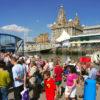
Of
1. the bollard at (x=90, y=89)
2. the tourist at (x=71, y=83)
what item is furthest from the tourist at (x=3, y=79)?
the bollard at (x=90, y=89)

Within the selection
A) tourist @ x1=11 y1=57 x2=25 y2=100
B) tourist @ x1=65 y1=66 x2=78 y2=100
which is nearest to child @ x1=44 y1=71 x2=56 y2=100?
tourist @ x1=65 y1=66 x2=78 y2=100

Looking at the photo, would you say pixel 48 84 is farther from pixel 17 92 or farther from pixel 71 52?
pixel 71 52

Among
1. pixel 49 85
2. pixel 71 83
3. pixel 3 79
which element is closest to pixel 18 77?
pixel 3 79

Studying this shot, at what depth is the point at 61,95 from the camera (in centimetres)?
1316

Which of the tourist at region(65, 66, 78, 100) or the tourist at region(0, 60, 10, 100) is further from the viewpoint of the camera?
the tourist at region(65, 66, 78, 100)

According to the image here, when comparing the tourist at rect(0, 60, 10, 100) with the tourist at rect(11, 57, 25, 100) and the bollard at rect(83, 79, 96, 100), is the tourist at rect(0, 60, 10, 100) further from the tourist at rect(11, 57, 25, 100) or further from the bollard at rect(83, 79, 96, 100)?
the bollard at rect(83, 79, 96, 100)

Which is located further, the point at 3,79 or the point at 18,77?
the point at 18,77

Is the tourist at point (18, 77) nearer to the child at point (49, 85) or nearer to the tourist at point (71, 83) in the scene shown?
the child at point (49, 85)

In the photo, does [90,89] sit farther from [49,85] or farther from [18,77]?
[18,77]

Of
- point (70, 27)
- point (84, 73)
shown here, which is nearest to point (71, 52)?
point (70, 27)

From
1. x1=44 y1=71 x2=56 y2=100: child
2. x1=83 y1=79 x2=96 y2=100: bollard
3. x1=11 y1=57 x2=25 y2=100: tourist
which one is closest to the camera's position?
x1=11 y1=57 x2=25 y2=100: tourist

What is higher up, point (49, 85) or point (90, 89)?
point (49, 85)

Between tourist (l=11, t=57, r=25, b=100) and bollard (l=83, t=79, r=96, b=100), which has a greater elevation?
tourist (l=11, t=57, r=25, b=100)

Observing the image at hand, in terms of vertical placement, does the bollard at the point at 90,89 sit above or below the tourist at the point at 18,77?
below
